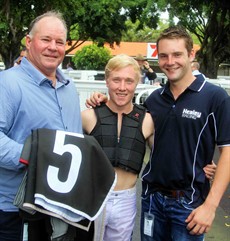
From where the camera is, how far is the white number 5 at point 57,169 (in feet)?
6.74

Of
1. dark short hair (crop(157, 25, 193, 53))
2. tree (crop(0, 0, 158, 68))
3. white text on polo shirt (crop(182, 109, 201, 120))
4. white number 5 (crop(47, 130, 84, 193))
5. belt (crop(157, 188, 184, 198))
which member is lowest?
belt (crop(157, 188, 184, 198))

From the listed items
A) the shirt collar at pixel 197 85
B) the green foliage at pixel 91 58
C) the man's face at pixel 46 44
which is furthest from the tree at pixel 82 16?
the shirt collar at pixel 197 85

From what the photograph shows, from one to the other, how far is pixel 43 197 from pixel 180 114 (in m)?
1.04

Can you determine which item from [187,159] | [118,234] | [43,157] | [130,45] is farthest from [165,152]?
[130,45]

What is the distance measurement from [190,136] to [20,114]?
105 cm

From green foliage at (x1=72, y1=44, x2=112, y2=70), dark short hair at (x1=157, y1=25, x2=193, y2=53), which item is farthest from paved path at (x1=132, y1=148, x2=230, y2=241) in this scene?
green foliage at (x1=72, y1=44, x2=112, y2=70)

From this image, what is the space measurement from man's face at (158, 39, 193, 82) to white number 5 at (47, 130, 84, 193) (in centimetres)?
88

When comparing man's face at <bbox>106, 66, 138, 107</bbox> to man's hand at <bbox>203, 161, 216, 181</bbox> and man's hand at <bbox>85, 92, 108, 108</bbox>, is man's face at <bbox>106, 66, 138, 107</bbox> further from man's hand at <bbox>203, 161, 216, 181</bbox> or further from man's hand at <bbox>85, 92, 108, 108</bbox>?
man's hand at <bbox>203, 161, 216, 181</bbox>

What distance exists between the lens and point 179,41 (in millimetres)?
2602

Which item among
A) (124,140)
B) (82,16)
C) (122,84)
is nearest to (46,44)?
(122,84)

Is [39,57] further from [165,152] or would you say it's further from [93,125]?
[165,152]

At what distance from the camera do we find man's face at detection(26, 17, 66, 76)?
7.77 feet

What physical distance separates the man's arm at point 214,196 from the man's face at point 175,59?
0.56 m

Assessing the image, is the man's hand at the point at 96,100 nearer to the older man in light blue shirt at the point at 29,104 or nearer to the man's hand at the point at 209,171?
the older man in light blue shirt at the point at 29,104
